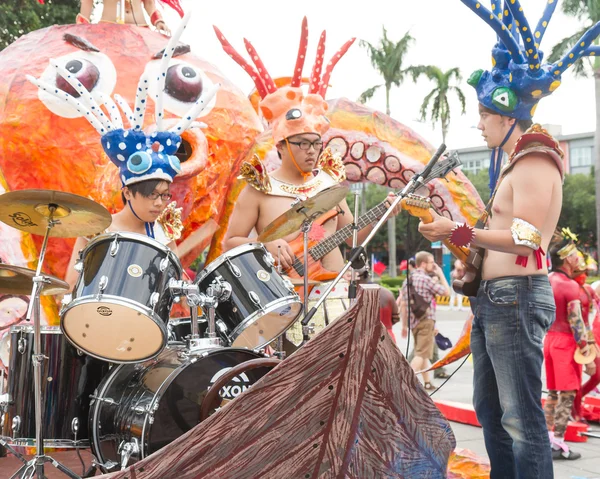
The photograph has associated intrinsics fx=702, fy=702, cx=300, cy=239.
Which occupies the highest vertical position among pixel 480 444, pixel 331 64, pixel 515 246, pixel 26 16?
pixel 26 16

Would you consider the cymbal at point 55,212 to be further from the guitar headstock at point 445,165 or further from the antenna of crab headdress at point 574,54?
the antenna of crab headdress at point 574,54

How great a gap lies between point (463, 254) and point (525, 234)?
0.45 m

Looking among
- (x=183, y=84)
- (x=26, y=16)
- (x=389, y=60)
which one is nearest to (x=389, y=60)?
(x=389, y=60)

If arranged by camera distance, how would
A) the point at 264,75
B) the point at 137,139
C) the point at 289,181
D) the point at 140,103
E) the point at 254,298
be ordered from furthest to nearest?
the point at 264,75 → the point at 289,181 → the point at 140,103 → the point at 137,139 → the point at 254,298

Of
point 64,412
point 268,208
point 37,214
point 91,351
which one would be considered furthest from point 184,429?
point 268,208

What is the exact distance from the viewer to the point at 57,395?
12.4 feet

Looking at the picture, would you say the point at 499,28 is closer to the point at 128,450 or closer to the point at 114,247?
the point at 114,247

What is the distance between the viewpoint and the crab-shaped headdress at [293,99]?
4605mm

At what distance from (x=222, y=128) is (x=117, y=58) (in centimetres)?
113

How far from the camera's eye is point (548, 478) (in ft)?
9.75

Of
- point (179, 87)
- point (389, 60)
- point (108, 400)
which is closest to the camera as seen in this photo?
point (108, 400)

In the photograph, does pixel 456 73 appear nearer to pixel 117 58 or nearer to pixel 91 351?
pixel 117 58

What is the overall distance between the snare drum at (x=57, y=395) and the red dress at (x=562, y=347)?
144 inches

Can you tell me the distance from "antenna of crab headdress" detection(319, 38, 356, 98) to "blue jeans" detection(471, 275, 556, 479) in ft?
10.1
